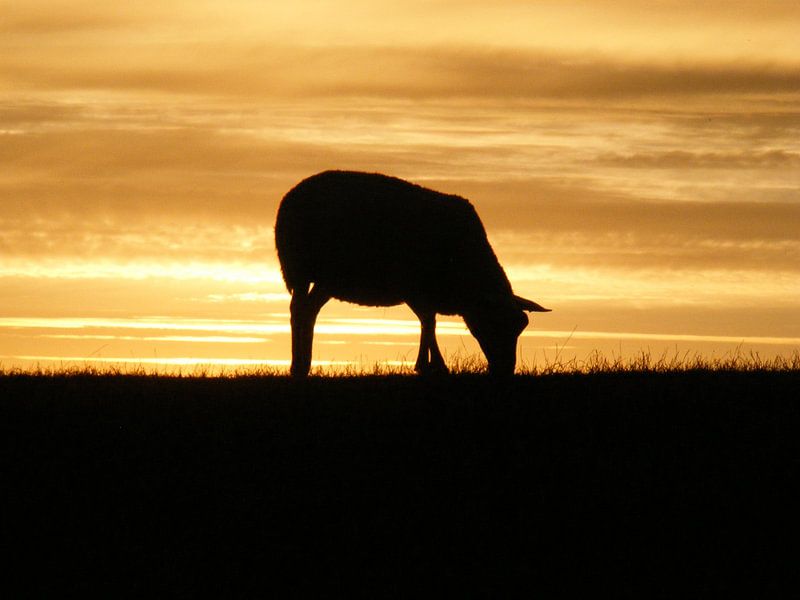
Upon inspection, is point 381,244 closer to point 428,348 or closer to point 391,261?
point 391,261

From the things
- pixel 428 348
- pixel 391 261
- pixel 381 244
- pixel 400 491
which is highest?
pixel 381 244

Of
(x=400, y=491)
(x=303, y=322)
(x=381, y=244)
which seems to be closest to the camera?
(x=400, y=491)

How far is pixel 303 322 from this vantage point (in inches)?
724

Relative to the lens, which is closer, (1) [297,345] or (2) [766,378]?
(2) [766,378]

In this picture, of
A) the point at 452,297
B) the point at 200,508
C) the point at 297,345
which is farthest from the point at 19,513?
the point at 452,297

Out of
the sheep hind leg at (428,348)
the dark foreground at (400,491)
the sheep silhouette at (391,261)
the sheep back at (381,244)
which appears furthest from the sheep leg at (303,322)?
the dark foreground at (400,491)

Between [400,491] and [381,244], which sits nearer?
[400,491]

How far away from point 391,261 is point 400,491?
7530 millimetres

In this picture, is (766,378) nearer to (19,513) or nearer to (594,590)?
(594,590)

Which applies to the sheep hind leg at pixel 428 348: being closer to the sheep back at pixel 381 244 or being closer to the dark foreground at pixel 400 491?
the sheep back at pixel 381 244

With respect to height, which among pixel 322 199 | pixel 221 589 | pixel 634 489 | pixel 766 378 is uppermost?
pixel 322 199

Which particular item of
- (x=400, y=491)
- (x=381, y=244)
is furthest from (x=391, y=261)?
(x=400, y=491)

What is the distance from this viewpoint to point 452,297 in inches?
735

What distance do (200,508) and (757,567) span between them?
4.48 metres
